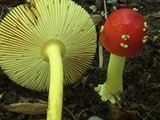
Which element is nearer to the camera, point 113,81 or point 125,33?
point 125,33

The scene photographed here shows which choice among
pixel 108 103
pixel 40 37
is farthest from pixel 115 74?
pixel 40 37

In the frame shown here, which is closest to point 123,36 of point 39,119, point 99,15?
point 39,119

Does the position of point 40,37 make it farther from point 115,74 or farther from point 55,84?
point 115,74

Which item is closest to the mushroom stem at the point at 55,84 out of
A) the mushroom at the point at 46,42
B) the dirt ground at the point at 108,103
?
the mushroom at the point at 46,42

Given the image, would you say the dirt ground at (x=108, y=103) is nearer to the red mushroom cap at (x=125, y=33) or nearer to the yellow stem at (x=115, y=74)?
the yellow stem at (x=115, y=74)

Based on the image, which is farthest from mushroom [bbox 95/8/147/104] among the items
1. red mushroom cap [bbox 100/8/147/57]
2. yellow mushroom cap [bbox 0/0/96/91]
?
yellow mushroom cap [bbox 0/0/96/91]

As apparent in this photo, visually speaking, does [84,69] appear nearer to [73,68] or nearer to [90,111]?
[73,68]

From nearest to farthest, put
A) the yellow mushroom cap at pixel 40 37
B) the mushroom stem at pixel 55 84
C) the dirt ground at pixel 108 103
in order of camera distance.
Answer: the mushroom stem at pixel 55 84, the yellow mushroom cap at pixel 40 37, the dirt ground at pixel 108 103
